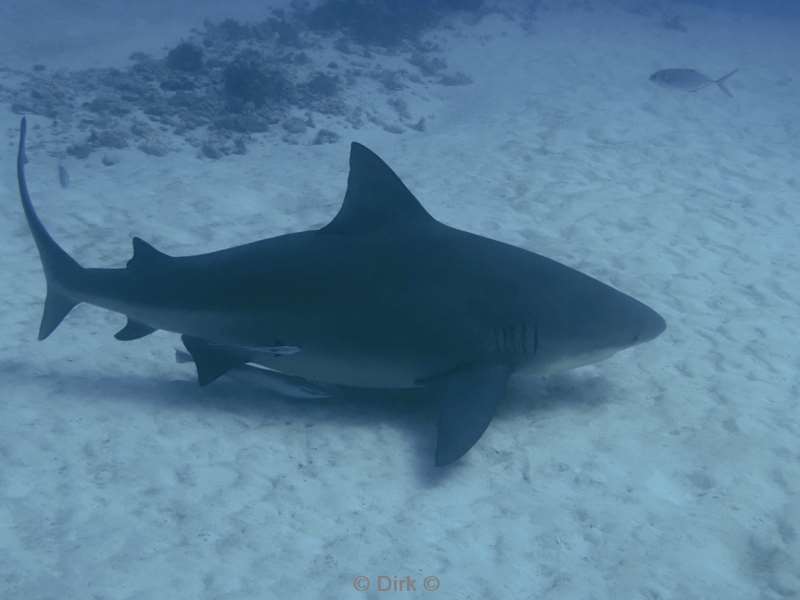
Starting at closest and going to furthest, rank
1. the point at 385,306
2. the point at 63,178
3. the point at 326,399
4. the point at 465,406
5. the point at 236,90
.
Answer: the point at 465,406, the point at 385,306, the point at 326,399, the point at 63,178, the point at 236,90

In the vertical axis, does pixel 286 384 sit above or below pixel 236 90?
above

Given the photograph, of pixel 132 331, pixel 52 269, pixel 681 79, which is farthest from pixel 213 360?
pixel 681 79

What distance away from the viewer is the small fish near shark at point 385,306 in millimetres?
4016

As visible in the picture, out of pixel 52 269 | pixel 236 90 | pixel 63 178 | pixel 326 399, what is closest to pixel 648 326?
pixel 326 399

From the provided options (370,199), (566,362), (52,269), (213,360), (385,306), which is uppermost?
(370,199)

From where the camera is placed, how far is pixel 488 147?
34.4 feet

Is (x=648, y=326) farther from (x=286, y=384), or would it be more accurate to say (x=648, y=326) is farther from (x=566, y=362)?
(x=286, y=384)

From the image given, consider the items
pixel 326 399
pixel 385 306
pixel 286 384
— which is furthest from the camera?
pixel 326 399

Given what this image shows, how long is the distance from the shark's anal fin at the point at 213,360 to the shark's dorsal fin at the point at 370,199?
99 cm

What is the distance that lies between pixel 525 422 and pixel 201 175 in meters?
6.77

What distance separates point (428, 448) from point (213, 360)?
1469 mm

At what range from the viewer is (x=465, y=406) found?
3.72m

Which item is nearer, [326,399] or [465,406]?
[465,406]

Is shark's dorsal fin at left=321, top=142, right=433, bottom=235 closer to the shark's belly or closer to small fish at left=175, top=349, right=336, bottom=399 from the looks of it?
the shark's belly
